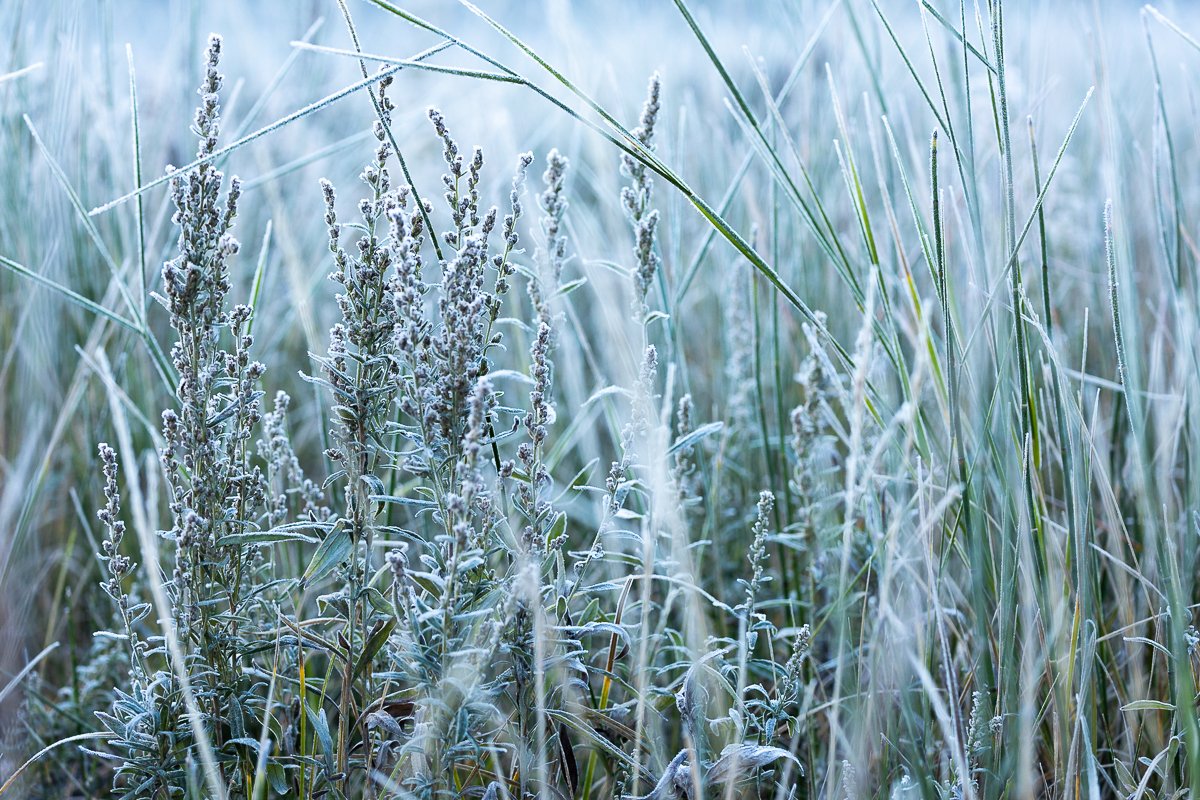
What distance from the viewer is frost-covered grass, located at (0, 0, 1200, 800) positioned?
0.97 metres

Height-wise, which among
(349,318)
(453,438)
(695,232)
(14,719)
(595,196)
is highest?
(595,196)

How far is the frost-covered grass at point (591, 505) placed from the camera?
3.19ft

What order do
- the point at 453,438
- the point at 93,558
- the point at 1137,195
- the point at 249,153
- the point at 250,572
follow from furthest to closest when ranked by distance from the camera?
the point at 249,153 → the point at 1137,195 → the point at 93,558 → the point at 250,572 → the point at 453,438

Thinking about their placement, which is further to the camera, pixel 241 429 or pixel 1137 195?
pixel 1137 195

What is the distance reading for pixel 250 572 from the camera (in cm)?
118

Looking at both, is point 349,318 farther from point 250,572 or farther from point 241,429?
point 250,572

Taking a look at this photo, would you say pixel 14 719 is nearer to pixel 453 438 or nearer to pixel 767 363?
Answer: pixel 453 438

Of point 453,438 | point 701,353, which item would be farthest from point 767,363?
point 453,438

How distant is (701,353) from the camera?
246 centimetres

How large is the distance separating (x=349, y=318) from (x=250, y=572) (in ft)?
1.19

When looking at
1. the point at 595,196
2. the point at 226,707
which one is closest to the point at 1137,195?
the point at 595,196

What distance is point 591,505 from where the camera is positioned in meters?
1.92

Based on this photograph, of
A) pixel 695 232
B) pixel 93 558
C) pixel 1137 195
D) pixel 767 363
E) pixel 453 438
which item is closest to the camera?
pixel 453 438

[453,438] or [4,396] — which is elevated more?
[4,396]
